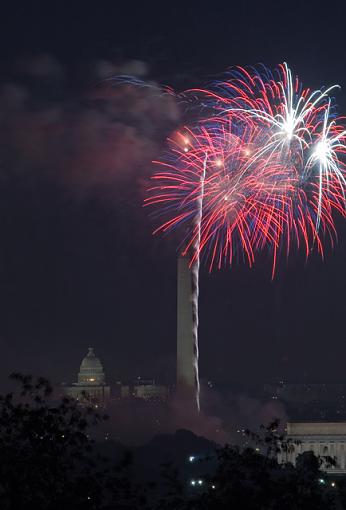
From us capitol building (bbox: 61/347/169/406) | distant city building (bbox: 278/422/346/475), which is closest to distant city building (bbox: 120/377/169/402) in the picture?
us capitol building (bbox: 61/347/169/406)

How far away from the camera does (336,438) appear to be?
11725 centimetres

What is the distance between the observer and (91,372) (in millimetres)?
177875

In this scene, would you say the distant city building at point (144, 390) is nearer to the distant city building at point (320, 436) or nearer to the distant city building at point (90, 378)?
the distant city building at point (90, 378)

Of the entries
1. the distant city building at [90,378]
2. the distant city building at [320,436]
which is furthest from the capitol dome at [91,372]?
the distant city building at [320,436]

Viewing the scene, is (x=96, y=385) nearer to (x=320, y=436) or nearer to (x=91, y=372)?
(x=91, y=372)

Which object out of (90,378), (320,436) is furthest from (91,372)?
(320,436)

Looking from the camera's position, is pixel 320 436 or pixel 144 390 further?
pixel 144 390

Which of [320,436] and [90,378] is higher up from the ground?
[90,378]

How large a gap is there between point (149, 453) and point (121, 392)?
8132 centimetres

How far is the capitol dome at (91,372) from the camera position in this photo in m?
176

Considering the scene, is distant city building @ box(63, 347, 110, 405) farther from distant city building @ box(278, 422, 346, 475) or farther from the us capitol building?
distant city building @ box(278, 422, 346, 475)

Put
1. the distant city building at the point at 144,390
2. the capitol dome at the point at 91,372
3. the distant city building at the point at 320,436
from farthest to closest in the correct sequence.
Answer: the capitol dome at the point at 91,372 → the distant city building at the point at 144,390 → the distant city building at the point at 320,436

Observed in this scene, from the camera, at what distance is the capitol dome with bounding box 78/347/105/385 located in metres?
→ 176

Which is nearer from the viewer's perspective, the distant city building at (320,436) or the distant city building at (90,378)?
the distant city building at (320,436)
